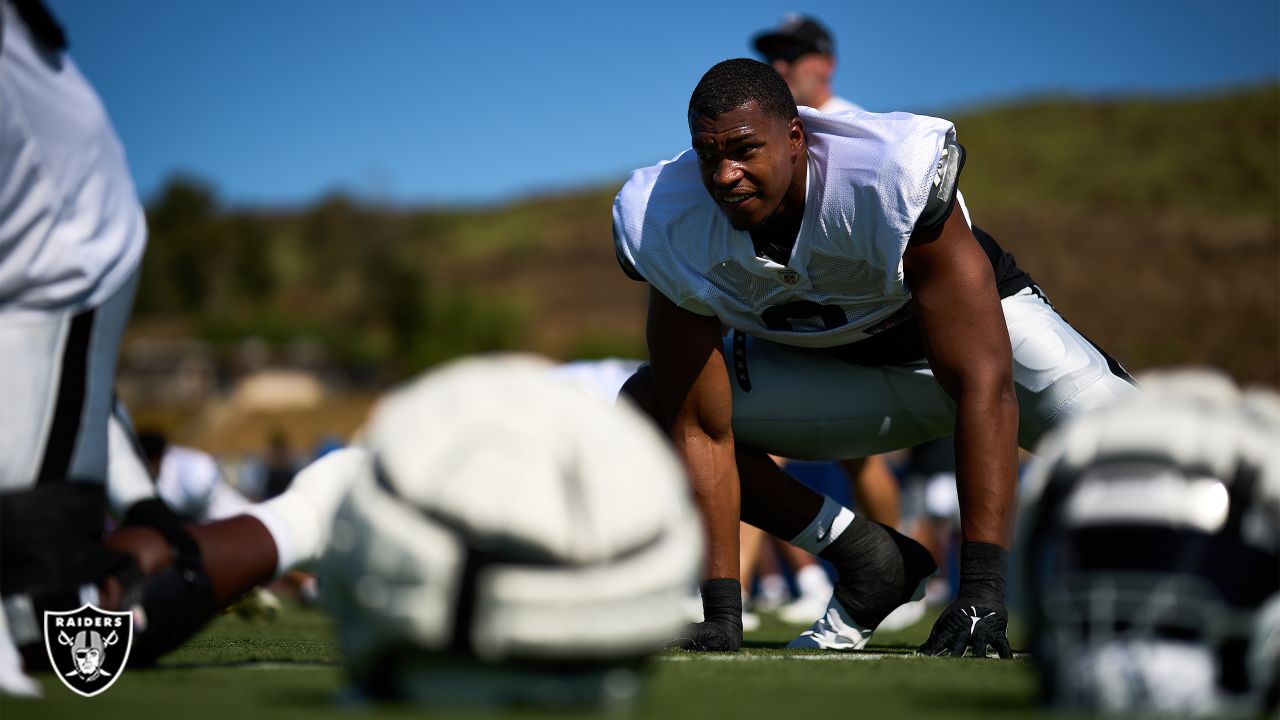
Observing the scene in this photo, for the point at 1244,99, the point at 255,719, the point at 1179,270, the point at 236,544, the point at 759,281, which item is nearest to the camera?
the point at 255,719

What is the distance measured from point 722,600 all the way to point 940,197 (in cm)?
135

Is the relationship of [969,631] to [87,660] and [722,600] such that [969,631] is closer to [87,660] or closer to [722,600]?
[722,600]

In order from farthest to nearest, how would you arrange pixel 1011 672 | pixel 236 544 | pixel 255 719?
pixel 1011 672 < pixel 236 544 < pixel 255 719

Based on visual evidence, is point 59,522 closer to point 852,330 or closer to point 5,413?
point 5,413

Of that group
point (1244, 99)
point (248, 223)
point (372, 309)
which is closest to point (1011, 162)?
point (1244, 99)

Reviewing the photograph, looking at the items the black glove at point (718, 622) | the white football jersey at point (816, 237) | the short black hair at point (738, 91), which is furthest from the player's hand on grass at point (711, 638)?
the short black hair at point (738, 91)

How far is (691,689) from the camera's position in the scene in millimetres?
2873

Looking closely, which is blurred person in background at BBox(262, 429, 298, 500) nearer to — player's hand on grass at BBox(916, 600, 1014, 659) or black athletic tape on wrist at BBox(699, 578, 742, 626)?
black athletic tape on wrist at BBox(699, 578, 742, 626)

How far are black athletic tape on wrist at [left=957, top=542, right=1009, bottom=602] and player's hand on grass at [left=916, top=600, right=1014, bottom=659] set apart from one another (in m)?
0.05

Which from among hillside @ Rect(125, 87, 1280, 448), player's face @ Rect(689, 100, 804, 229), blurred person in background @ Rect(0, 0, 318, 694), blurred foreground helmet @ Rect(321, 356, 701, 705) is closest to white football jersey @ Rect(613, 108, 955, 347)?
player's face @ Rect(689, 100, 804, 229)

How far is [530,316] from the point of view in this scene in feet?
314

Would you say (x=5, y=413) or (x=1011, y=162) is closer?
(x=5, y=413)

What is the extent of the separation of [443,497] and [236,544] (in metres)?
0.97

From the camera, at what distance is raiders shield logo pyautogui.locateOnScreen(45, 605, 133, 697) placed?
9.30 feet
